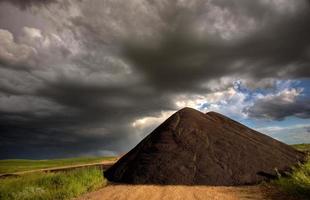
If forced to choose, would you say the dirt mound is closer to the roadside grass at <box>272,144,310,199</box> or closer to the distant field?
the roadside grass at <box>272,144,310,199</box>

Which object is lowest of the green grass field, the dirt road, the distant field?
the dirt road

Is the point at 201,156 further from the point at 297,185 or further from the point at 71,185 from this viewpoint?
the point at 71,185

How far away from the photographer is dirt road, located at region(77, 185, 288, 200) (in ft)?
30.7

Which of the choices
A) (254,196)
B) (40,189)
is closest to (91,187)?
(40,189)

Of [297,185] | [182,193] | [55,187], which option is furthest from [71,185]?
[297,185]

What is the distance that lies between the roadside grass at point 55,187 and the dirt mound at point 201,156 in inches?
42.6

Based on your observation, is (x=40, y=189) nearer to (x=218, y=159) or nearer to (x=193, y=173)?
(x=193, y=173)

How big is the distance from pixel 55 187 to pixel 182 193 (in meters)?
5.05

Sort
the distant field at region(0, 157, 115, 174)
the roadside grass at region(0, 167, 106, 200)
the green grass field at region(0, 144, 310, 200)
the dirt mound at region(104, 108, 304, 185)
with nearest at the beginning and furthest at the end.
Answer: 1. the green grass field at region(0, 144, 310, 200)
2. the roadside grass at region(0, 167, 106, 200)
3. the dirt mound at region(104, 108, 304, 185)
4. the distant field at region(0, 157, 115, 174)

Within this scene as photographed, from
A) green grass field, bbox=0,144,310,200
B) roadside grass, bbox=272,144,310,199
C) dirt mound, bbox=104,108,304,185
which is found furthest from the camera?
dirt mound, bbox=104,108,304,185

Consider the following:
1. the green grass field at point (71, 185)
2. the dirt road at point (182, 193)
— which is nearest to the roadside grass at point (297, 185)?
the green grass field at point (71, 185)

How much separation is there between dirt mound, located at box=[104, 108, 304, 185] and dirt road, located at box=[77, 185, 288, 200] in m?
0.74

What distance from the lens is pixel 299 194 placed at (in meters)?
8.76

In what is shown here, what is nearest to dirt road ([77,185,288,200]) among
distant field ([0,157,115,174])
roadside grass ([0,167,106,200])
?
roadside grass ([0,167,106,200])
